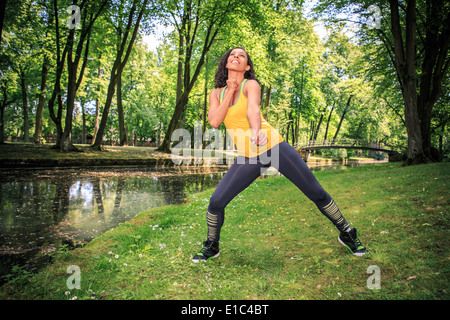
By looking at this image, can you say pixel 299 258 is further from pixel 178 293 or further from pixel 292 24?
pixel 292 24

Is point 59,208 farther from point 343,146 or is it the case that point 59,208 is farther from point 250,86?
point 343,146

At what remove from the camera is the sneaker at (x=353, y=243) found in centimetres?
303

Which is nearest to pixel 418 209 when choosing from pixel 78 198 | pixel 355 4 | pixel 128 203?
pixel 128 203

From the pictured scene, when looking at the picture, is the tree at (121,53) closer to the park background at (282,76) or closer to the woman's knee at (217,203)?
the park background at (282,76)

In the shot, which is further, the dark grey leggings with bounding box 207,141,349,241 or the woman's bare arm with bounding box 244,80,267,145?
the dark grey leggings with bounding box 207,141,349,241

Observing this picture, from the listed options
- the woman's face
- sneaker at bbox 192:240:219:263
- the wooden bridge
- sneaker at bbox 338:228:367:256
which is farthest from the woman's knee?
the wooden bridge

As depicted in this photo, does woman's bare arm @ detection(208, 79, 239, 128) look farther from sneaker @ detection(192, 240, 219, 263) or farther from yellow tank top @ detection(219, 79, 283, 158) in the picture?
sneaker @ detection(192, 240, 219, 263)

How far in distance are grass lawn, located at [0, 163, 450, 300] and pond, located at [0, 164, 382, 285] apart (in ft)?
1.89

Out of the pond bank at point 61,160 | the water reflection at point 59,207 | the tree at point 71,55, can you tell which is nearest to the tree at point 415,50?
the water reflection at point 59,207

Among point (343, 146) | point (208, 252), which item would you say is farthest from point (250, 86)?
point (343, 146)

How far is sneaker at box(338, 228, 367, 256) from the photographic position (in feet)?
9.94

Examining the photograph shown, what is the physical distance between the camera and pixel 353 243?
10.2 feet

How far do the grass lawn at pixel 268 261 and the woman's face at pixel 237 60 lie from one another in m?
2.26
